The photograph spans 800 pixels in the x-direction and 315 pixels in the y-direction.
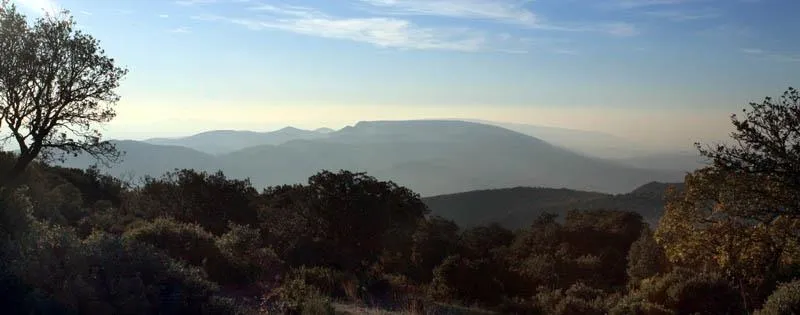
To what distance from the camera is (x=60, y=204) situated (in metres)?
30.5

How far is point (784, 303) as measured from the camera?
13.2 m

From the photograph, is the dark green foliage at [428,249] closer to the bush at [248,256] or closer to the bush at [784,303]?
the bush at [248,256]

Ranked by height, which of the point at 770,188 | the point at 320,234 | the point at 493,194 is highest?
the point at 770,188

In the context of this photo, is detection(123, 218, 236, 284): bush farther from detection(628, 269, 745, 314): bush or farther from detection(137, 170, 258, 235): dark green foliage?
detection(137, 170, 258, 235): dark green foliage

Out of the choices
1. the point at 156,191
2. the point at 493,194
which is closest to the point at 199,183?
the point at 156,191

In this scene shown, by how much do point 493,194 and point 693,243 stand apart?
362ft

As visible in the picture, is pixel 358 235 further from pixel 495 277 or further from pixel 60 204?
pixel 60 204

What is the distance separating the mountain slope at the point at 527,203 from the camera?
88000mm

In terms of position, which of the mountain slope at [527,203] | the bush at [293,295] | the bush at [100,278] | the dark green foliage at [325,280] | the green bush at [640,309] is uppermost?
the bush at [100,278]

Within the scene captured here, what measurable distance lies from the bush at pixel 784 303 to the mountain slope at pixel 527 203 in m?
66.4

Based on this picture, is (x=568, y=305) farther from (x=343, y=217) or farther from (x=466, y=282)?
(x=343, y=217)

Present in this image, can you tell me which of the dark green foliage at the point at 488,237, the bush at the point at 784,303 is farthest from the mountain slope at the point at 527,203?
the bush at the point at 784,303

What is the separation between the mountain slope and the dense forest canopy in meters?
49.8

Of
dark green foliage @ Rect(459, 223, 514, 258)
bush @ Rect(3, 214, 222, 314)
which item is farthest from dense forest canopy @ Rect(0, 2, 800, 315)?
dark green foliage @ Rect(459, 223, 514, 258)
